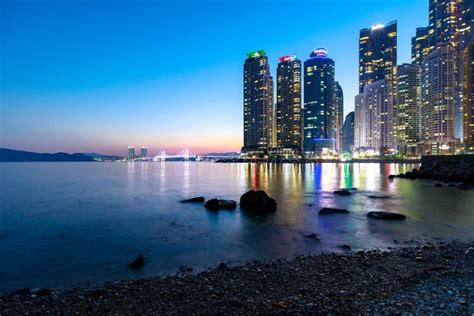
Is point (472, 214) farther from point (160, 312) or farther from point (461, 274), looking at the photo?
point (160, 312)

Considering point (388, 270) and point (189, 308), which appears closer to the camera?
point (189, 308)

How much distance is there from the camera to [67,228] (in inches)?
872

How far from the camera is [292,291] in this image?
9.11m

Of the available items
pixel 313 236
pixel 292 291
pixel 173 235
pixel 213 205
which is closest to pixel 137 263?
pixel 173 235

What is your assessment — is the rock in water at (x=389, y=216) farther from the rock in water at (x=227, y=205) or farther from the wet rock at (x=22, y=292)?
the wet rock at (x=22, y=292)

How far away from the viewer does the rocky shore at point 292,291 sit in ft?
25.3

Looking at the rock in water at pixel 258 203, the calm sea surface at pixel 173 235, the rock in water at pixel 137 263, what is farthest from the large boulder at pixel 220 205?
the rock in water at pixel 137 263

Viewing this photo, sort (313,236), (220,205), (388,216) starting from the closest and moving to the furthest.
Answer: (313,236), (388,216), (220,205)

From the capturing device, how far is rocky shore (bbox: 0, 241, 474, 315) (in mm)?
7699

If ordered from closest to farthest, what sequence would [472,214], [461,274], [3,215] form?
[461,274] < [472,214] < [3,215]

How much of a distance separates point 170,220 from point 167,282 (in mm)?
14666

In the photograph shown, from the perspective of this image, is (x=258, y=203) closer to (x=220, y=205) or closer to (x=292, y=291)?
Answer: (x=220, y=205)

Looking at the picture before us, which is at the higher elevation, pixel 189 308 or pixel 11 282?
pixel 189 308

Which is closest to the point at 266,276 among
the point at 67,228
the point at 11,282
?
the point at 11,282
